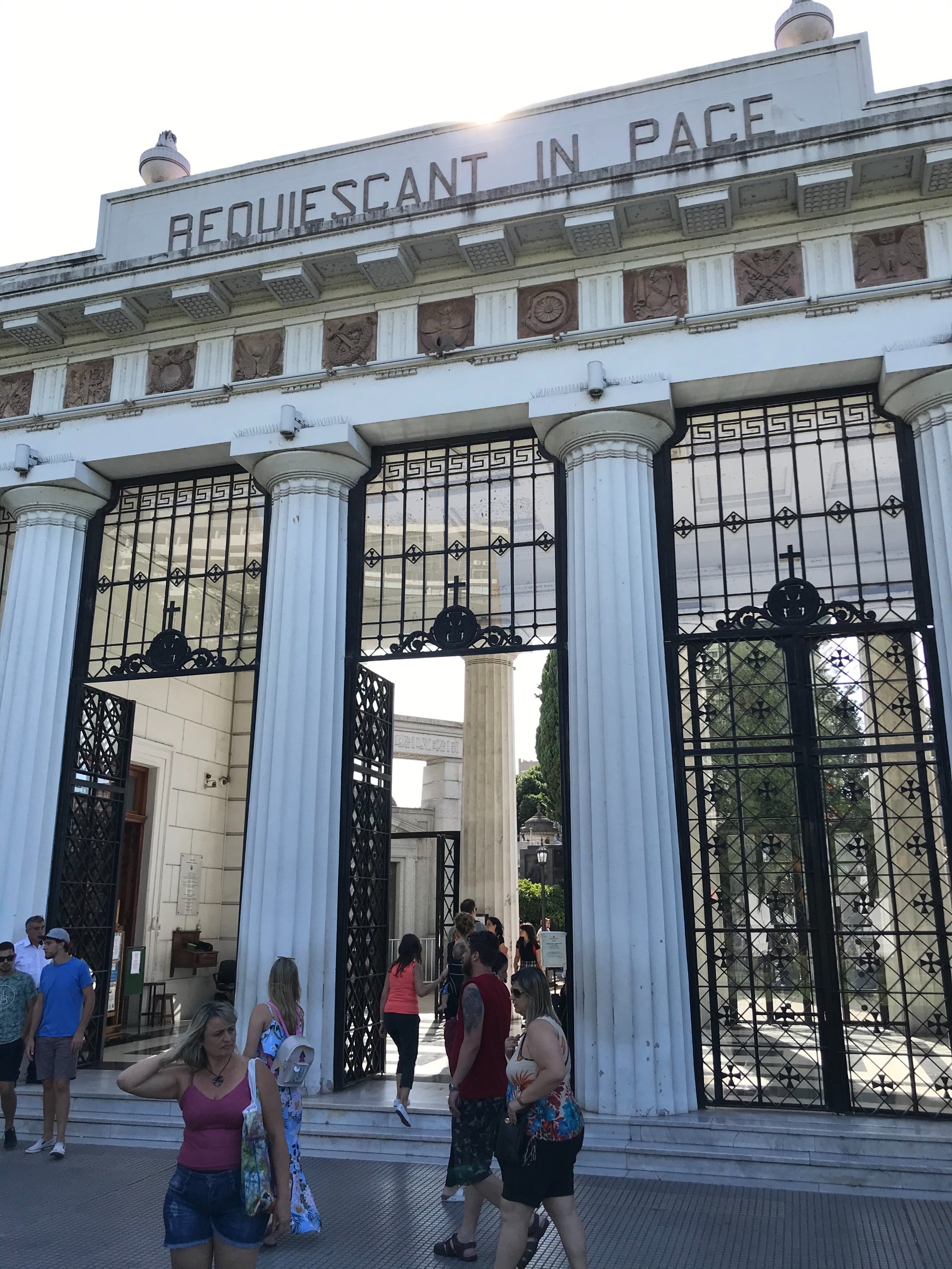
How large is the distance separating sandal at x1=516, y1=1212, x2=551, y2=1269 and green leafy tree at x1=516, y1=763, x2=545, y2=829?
111 ft

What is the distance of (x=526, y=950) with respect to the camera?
11.6m

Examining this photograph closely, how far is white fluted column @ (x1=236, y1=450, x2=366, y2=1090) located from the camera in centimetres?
843

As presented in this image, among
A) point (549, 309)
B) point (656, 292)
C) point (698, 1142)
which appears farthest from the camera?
point (549, 309)

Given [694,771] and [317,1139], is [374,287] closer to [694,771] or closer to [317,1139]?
[694,771]

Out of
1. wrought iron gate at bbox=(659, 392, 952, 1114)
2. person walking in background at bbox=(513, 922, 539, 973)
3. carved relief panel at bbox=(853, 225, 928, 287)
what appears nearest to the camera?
wrought iron gate at bbox=(659, 392, 952, 1114)

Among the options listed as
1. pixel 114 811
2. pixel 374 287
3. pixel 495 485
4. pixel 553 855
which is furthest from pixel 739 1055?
pixel 553 855

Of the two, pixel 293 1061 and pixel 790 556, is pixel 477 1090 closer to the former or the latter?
pixel 293 1061

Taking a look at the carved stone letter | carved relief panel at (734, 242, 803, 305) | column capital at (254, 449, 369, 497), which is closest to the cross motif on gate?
carved relief panel at (734, 242, 803, 305)

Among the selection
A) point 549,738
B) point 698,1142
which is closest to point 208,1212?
point 698,1142

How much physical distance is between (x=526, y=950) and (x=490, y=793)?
163 inches

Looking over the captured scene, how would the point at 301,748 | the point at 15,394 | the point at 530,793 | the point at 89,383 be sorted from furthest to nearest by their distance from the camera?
the point at 530,793, the point at 15,394, the point at 89,383, the point at 301,748

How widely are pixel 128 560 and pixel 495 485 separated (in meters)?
4.30

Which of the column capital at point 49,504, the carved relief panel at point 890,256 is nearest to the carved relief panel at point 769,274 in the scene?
the carved relief panel at point 890,256

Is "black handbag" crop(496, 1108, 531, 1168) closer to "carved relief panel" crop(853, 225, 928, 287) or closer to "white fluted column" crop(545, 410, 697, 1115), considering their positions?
"white fluted column" crop(545, 410, 697, 1115)
